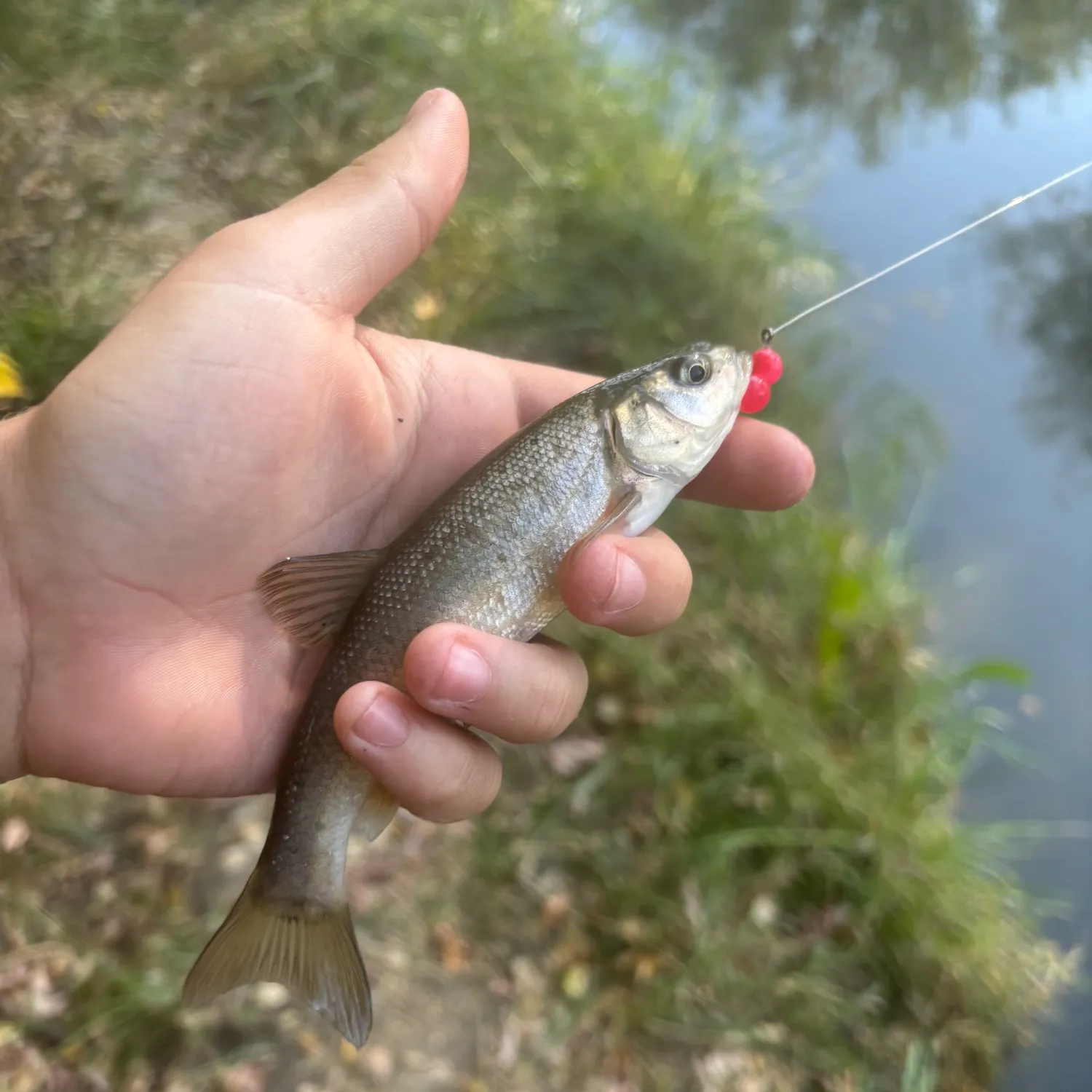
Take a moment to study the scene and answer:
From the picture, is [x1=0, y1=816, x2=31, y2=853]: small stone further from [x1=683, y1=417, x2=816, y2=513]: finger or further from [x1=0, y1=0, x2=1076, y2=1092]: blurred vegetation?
[x1=683, y1=417, x2=816, y2=513]: finger

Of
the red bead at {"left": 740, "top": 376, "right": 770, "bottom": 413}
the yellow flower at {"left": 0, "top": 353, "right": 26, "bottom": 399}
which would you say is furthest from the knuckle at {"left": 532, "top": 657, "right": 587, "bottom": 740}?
the yellow flower at {"left": 0, "top": 353, "right": 26, "bottom": 399}

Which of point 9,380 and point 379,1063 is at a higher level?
point 9,380

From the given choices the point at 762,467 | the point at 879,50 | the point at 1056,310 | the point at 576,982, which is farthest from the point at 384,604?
the point at 879,50

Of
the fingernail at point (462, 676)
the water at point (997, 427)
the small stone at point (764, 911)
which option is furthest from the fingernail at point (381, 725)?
the water at point (997, 427)

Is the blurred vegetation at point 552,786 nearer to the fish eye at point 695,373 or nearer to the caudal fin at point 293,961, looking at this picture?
the caudal fin at point 293,961

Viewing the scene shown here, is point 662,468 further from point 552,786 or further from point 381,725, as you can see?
point 552,786

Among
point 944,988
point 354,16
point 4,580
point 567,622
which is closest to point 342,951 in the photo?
point 4,580
